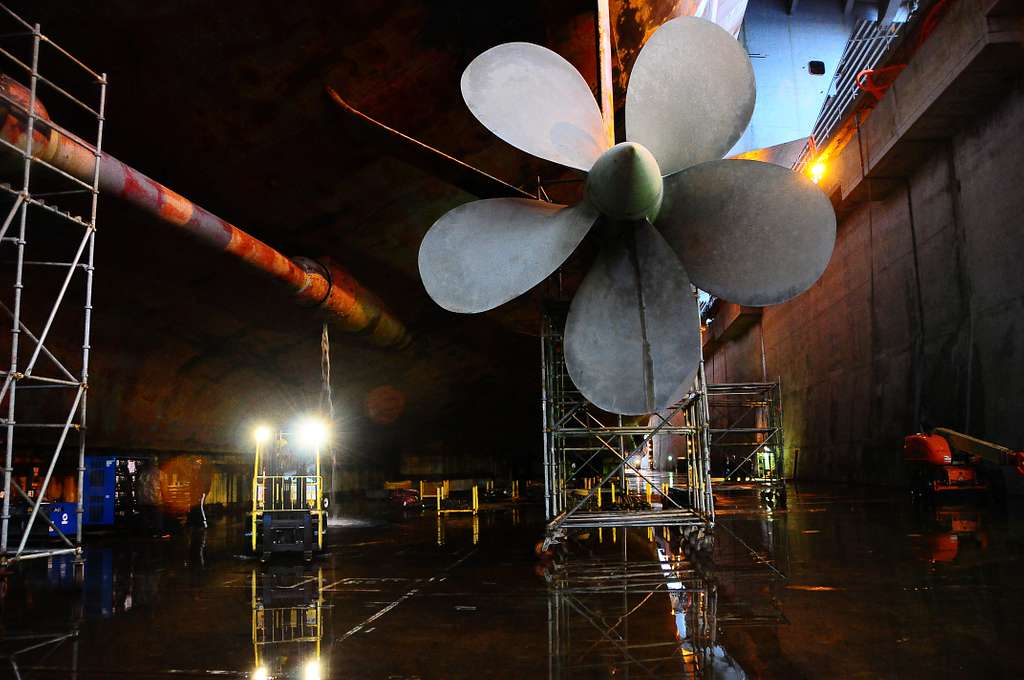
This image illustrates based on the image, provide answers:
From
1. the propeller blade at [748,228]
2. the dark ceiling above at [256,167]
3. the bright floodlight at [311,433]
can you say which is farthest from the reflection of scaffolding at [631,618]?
the dark ceiling above at [256,167]

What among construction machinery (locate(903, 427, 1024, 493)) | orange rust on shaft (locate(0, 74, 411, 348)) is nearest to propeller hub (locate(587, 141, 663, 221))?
orange rust on shaft (locate(0, 74, 411, 348))

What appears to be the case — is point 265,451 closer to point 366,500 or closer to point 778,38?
point 366,500

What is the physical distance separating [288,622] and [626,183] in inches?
199

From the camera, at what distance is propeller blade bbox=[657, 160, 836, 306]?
5.77 meters

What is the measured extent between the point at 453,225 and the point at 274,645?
13.1 ft

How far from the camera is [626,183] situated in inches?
222

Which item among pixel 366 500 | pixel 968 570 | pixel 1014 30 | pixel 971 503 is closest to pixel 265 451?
pixel 968 570

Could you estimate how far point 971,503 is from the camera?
1580 centimetres

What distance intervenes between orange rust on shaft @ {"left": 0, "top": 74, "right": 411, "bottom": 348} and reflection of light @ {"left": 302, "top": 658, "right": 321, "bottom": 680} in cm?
696

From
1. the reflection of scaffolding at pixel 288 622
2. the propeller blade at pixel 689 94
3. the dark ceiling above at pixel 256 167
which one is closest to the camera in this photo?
the reflection of scaffolding at pixel 288 622

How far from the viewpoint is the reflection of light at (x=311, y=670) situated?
15.8 ft

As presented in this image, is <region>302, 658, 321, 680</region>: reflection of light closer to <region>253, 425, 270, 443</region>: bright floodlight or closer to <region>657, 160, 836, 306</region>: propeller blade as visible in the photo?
<region>657, 160, 836, 306</region>: propeller blade

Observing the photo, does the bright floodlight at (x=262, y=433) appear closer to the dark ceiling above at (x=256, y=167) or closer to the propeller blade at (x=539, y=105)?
the dark ceiling above at (x=256, y=167)

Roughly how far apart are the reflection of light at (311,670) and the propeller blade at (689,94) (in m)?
5.06
